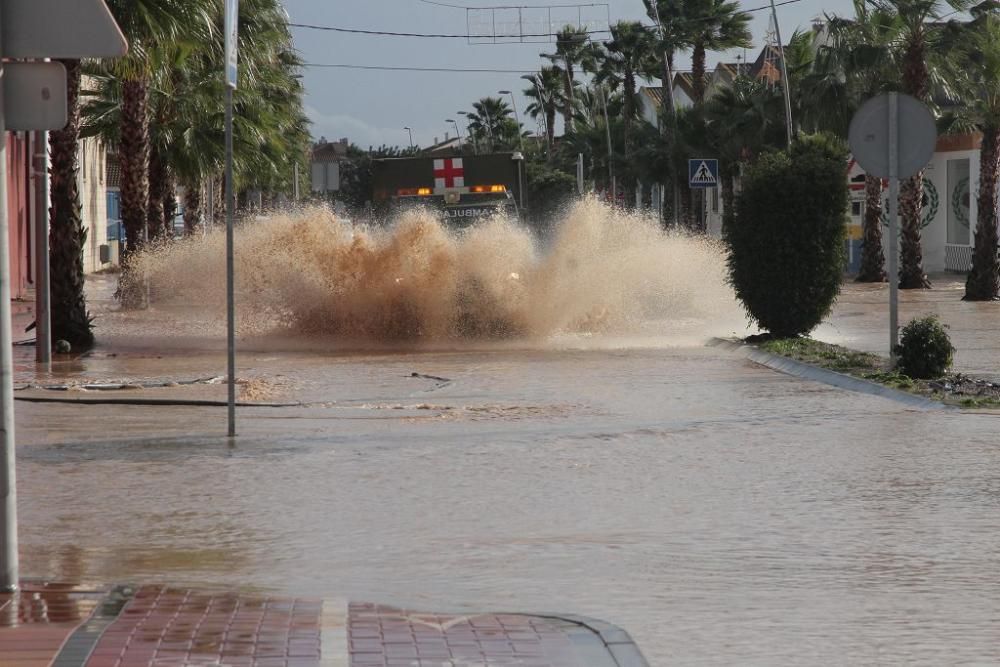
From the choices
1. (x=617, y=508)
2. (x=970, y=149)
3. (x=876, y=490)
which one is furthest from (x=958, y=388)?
(x=970, y=149)

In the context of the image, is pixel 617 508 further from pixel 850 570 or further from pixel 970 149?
pixel 970 149

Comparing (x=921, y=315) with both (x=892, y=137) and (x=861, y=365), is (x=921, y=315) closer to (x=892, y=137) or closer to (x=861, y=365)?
(x=861, y=365)

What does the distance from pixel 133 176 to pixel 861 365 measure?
17.2m

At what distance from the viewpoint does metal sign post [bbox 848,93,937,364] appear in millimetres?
16234

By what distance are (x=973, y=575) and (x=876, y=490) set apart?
2370 mm

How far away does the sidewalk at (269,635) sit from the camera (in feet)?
18.5

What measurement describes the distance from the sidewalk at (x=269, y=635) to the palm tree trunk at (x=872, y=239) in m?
40.4

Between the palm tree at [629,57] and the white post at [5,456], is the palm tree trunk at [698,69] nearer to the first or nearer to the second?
the palm tree at [629,57]

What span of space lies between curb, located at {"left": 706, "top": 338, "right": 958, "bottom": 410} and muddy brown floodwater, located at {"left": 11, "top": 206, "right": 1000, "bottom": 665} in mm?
269

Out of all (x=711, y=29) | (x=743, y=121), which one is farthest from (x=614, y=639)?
(x=711, y=29)

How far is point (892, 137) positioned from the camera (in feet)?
53.6

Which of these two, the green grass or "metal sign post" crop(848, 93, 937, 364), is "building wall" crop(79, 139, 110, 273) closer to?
the green grass

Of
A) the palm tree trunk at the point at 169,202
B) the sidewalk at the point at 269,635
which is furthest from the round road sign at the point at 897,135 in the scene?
the palm tree trunk at the point at 169,202

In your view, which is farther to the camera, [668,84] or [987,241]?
[668,84]
